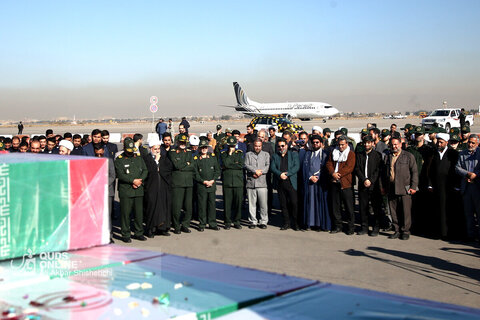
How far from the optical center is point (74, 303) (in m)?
3.38

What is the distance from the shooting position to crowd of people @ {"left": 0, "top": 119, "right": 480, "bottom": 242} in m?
9.02

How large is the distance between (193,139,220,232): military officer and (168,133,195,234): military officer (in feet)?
0.78

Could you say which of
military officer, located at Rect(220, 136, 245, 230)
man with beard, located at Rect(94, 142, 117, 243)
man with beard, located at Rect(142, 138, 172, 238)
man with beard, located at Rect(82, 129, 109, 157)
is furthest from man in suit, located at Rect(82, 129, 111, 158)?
military officer, located at Rect(220, 136, 245, 230)

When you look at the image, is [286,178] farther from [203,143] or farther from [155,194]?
[155,194]

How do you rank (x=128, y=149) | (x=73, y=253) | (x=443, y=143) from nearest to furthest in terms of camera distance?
(x=73, y=253)
(x=128, y=149)
(x=443, y=143)

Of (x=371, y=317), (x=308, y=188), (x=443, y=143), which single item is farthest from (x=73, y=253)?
(x=443, y=143)

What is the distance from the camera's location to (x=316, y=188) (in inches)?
406

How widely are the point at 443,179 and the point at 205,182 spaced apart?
4330 millimetres

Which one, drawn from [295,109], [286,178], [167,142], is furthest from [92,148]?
[295,109]

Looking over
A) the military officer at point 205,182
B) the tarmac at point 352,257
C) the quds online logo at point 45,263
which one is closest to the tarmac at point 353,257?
the tarmac at point 352,257

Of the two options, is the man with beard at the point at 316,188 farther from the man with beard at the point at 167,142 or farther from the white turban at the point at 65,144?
the white turban at the point at 65,144

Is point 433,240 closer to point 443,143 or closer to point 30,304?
point 443,143

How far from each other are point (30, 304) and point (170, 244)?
18.4 feet

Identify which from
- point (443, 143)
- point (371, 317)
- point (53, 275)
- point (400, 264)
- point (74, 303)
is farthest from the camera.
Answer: point (443, 143)
